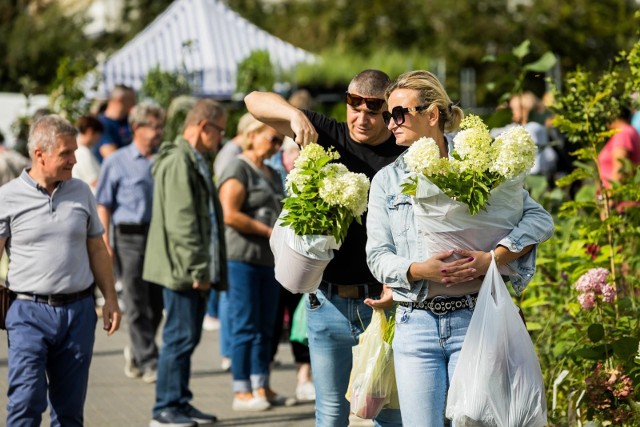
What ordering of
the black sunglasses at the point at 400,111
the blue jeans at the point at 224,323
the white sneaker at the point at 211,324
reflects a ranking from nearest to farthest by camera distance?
the black sunglasses at the point at 400,111
the blue jeans at the point at 224,323
the white sneaker at the point at 211,324

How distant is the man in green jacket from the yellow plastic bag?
268 cm

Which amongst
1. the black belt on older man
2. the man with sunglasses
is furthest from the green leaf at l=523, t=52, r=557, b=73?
the black belt on older man

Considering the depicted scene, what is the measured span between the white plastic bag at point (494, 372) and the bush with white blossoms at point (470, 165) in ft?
0.95

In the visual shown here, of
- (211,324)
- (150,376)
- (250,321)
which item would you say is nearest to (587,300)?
(250,321)

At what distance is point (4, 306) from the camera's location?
5.88 metres

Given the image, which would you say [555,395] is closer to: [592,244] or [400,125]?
[592,244]

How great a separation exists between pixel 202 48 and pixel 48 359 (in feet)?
41.9

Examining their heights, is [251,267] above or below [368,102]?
below

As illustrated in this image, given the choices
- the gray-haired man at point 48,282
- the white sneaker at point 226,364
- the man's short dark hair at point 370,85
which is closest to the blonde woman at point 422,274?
the man's short dark hair at point 370,85

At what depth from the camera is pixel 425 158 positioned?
4.24 m

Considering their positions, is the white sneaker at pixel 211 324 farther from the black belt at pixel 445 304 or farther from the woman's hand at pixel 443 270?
the woman's hand at pixel 443 270

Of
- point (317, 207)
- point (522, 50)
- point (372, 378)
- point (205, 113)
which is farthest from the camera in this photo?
point (522, 50)

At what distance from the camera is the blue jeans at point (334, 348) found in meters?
5.24

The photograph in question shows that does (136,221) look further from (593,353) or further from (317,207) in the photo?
(317,207)
